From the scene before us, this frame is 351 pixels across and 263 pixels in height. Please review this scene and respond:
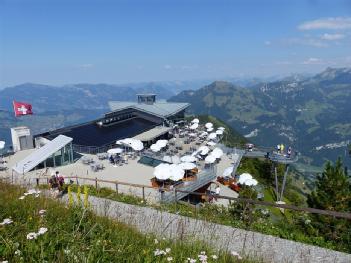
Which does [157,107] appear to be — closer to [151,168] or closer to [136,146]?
[136,146]

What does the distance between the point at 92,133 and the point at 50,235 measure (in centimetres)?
3649

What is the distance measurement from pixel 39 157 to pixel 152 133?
16.8 metres

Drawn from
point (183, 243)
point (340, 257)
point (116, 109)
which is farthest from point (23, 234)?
point (116, 109)

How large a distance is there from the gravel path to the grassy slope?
1.89 ft

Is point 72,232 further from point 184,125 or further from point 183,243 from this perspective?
point 184,125

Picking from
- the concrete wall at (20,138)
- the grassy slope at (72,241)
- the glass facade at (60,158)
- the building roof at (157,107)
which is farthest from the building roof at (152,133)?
the grassy slope at (72,241)

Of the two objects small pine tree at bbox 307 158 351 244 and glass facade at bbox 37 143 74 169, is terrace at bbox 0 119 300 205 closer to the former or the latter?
glass facade at bbox 37 143 74 169

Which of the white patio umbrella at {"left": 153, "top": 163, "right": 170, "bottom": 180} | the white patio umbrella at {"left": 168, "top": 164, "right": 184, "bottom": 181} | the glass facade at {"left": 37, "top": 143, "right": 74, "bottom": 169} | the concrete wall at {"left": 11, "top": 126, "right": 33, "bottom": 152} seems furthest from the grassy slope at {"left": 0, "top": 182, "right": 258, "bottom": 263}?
the concrete wall at {"left": 11, "top": 126, "right": 33, "bottom": 152}

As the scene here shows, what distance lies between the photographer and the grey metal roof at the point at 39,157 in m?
26.4

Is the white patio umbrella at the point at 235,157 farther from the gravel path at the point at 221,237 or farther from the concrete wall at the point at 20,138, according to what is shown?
the gravel path at the point at 221,237

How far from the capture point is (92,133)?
39.5m

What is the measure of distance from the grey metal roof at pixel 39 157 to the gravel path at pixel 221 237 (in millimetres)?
20553

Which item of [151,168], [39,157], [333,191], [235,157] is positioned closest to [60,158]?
[39,157]

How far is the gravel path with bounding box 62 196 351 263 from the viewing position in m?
5.20
